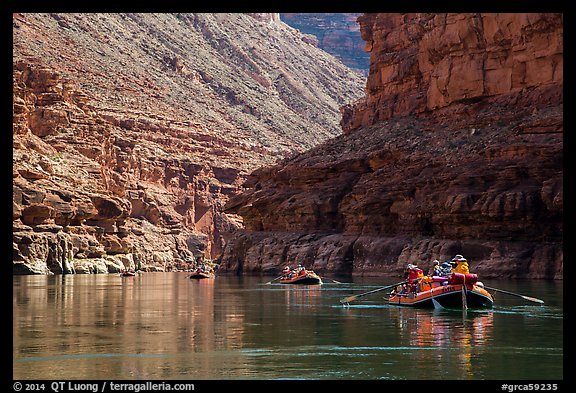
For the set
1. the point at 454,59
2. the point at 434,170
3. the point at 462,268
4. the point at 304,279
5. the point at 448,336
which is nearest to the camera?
the point at 448,336

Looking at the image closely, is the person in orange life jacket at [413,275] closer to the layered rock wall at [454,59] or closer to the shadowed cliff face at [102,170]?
the layered rock wall at [454,59]

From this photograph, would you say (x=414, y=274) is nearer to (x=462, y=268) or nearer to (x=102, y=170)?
(x=462, y=268)

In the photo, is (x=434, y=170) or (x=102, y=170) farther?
(x=102, y=170)

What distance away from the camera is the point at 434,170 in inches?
3435

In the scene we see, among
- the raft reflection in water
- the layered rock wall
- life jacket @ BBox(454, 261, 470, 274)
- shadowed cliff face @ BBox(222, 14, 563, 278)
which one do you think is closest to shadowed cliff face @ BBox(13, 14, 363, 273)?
shadowed cliff face @ BBox(222, 14, 563, 278)

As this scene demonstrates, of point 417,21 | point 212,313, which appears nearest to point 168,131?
point 417,21

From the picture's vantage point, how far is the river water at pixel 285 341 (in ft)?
81.1

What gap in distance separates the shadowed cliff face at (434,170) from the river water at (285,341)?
23848mm

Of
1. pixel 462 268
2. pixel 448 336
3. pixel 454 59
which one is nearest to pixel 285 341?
pixel 448 336

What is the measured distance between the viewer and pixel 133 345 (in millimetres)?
31000

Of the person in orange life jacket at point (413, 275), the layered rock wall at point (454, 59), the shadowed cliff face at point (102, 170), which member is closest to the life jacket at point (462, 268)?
the person in orange life jacket at point (413, 275)

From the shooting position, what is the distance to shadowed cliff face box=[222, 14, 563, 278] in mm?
75438

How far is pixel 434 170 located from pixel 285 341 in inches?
2249
